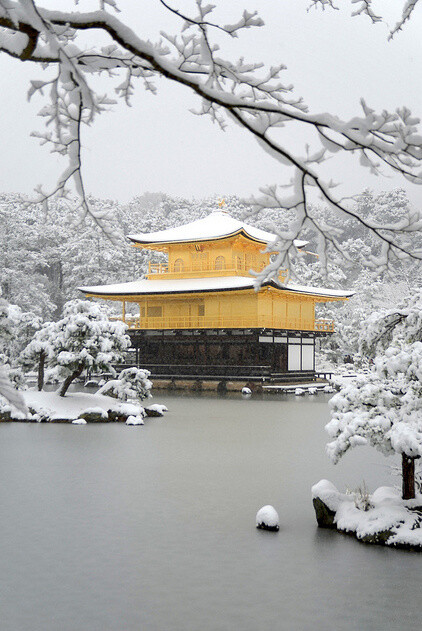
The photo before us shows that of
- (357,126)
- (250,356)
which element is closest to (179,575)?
(357,126)

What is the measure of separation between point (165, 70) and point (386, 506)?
18.2 feet

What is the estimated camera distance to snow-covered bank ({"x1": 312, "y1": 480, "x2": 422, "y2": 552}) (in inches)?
253

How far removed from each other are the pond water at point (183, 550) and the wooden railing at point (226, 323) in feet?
50.9

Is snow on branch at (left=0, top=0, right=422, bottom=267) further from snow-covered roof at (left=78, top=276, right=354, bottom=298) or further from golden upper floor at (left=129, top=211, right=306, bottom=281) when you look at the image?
golden upper floor at (left=129, top=211, right=306, bottom=281)

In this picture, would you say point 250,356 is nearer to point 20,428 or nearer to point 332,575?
point 20,428

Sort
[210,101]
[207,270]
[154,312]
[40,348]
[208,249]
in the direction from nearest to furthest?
1. [210,101]
2. [40,348]
3. [207,270]
4. [154,312]
5. [208,249]

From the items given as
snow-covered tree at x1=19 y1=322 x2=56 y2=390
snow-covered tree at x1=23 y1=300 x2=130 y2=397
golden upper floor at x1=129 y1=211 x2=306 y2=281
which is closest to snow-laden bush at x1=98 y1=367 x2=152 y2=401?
snow-covered tree at x1=23 y1=300 x2=130 y2=397

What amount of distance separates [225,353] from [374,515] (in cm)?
2167

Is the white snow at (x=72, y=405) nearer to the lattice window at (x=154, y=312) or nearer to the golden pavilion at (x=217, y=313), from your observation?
the golden pavilion at (x=217, y=313)

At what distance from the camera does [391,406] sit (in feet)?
23.3

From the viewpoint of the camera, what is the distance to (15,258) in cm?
3612

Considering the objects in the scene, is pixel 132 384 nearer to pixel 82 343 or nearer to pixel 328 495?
pixel 82 343

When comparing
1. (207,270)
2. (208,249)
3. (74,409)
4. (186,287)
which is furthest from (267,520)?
(208,249)

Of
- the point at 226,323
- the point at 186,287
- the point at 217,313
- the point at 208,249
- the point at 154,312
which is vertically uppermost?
the point at 208,249
